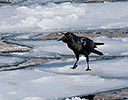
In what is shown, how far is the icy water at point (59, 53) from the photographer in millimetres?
5359

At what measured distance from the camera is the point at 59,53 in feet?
25.1

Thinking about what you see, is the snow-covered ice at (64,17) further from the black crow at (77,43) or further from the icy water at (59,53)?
the black crow at (77,43)

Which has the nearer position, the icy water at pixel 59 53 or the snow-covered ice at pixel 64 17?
the icy water at pixel 59 53

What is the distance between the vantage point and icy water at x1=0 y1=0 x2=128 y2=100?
211 inches

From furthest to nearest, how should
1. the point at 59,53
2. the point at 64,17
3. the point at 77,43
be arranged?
the point at 64,17
the point at 59,53
the point at 77,43

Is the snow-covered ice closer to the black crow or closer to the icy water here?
the icy water

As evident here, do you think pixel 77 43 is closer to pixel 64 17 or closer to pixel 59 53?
pixel 59 53

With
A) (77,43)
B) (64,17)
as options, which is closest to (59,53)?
(77,43)

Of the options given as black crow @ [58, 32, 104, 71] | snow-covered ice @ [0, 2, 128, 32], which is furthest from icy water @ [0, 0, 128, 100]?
black crow @ [58, 32, 104, 71]

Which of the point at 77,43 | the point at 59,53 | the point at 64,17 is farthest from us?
the point at 64,17

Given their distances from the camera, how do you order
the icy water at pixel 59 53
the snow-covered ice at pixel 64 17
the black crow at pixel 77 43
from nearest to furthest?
the icy water at pixel 59 53
the black crow at pixel 77 43
the snow-covered ice at pixel 64 17

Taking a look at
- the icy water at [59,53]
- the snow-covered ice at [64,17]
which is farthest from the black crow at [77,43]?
the snow-covered ice at [64,17]

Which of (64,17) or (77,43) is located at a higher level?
(77,43)

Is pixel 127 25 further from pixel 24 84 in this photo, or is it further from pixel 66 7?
pixel 24 84
